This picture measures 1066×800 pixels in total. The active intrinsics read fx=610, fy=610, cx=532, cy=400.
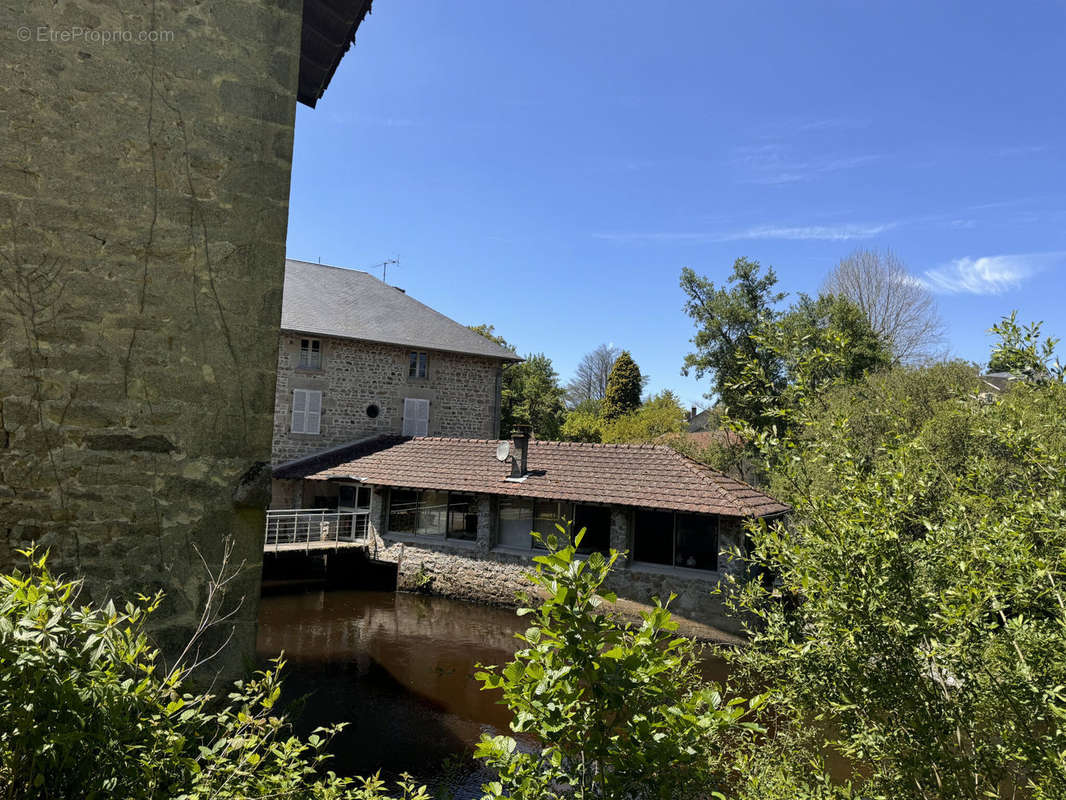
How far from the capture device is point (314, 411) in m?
19.4

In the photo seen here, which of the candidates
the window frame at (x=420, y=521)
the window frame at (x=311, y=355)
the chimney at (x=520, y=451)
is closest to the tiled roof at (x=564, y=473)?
the chimney at (x=520, y=451)

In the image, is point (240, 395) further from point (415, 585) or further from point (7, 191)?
point (415, 585)

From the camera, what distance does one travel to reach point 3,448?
141 inches

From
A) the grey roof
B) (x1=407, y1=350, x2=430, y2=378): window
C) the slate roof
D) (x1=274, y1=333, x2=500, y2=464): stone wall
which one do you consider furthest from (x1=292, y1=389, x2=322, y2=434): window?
the slate roof

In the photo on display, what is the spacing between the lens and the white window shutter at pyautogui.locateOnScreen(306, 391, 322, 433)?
1934 centimetres

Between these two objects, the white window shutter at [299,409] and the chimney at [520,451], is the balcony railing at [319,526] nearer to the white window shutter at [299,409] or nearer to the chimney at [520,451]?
the white window shutter at [299,409]

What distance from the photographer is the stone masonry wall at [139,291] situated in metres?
3.68

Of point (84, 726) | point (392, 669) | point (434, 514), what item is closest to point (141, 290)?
point (84, 726)

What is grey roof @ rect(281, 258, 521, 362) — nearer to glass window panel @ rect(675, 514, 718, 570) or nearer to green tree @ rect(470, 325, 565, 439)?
green tree @ rect(470, 325, 565, 439)

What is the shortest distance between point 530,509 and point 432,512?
275 cm

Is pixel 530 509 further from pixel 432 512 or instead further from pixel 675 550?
pixel 675 550

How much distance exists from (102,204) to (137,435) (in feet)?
4.84

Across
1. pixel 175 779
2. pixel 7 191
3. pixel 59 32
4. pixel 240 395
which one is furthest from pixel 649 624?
pixel 59 32

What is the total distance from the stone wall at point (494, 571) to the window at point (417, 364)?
20.3 feet
